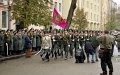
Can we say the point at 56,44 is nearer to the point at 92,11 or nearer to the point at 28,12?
the point at 28,12

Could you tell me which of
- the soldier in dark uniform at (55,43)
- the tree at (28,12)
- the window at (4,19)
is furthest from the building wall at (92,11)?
the soldier in dark uniform at (55,43)

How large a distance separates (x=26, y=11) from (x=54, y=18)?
2374 mm

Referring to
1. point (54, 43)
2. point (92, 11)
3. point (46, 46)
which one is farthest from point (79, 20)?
point (46, 46)

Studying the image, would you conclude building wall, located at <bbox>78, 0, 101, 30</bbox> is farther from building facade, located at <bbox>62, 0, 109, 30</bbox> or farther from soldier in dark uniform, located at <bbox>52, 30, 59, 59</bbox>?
soldier in dark uniform, located at <bbox>52, 30, 59, 59</bbox>

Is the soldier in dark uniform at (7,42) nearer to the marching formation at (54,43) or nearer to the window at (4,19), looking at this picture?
the marching formation at (54,43)

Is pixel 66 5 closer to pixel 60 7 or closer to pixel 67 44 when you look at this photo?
pixel 60 7

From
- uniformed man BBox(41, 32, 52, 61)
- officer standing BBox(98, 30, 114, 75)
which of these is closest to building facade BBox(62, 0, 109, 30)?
uniformed man BBox(41, 32, 52, 61)

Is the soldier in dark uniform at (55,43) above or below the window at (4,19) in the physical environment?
below

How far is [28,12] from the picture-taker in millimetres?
27250

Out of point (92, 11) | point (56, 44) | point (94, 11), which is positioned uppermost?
point (94, 11)

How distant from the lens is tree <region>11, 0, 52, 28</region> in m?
27.2

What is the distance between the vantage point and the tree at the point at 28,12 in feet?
89.3

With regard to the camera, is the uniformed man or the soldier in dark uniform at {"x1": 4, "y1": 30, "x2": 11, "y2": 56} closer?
the uniformed man

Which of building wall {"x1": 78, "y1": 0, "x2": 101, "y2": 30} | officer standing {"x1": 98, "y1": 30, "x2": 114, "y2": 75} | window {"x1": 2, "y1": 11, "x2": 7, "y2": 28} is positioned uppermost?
building wall {"x1": 78, "y1": 0, "x2": 101, "y2": 30}
